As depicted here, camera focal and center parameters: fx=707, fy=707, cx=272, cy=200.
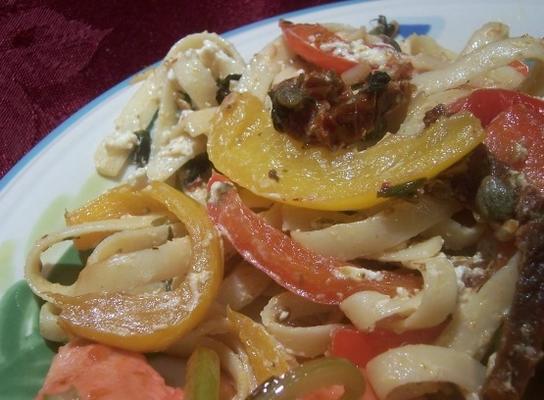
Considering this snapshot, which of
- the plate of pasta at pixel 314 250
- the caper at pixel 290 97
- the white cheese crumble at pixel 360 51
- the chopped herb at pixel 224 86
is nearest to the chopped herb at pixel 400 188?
the plate of pasta at pixel 314 250

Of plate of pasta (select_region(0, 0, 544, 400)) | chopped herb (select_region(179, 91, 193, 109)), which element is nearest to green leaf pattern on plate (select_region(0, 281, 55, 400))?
plate of pasta (select_region(0, 0, 544, 400))

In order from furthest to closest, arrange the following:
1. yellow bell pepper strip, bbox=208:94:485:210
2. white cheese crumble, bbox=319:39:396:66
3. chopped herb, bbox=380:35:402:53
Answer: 1. chopped herb, bbox=380:35:402:53
2. white cheese crumble, bbox=319:39:396:66
3. yellow bell pepper strip, bbox=208:94:485:210

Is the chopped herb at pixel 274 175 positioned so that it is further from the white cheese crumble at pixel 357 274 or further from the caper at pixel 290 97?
the white cheese crumble at pixel 357 274

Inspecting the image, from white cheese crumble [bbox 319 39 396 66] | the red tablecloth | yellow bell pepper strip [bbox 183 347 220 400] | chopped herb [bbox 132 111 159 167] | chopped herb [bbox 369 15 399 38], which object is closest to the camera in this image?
yellow bell pepper strip [bbox 183 347 220 400]

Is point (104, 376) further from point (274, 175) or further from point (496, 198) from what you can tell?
point (496, 198)

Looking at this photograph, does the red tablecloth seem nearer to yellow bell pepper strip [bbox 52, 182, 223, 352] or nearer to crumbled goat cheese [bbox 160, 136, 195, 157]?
crumbled goat cheese [bbox 160, 136, 195, 157]

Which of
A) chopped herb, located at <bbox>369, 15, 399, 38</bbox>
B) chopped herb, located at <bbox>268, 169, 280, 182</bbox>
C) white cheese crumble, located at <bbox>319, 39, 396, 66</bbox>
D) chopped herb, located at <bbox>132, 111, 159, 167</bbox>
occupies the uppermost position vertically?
white cheese crumble, located at <bbox>319, 39, 396, 66</bbox>
